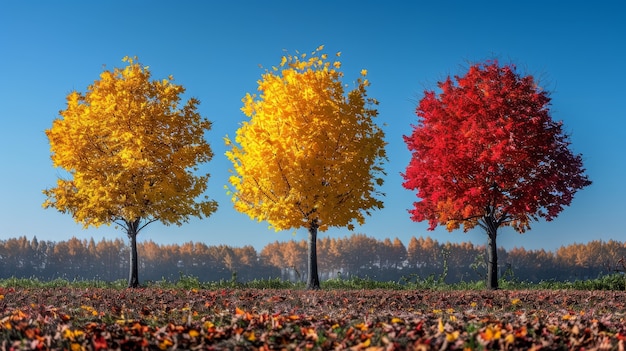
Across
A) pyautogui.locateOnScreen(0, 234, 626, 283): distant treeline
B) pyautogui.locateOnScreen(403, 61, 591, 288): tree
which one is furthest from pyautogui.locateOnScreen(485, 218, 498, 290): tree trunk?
pyautogui.locateOnScreen(0, 234, 626, 283): distant treeline

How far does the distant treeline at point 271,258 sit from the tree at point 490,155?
91880 mm

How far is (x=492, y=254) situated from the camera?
73.6 feet

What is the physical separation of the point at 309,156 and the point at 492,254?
8206 millimetres

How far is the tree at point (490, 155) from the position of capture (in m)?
21.0

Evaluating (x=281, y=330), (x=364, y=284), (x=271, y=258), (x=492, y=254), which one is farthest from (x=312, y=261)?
(x=271, y=258)

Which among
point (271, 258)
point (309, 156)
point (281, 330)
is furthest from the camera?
point (271, 258)

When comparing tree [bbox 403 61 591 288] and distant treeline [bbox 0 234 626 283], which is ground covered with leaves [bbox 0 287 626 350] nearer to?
tree [bbox 403 61 591 288]

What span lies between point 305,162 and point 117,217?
27.2 ft

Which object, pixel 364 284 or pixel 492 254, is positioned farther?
pixel 364 284

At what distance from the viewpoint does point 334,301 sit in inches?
523

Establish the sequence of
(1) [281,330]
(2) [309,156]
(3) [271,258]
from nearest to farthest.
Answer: (1) [281,330]
(2) [309,156]
(3) [271,258]

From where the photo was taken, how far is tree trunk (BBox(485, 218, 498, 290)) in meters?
22.1

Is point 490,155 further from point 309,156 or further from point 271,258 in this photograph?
point 271,258

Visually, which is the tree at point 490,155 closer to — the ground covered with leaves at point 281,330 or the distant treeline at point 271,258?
the ground covered with leaves at point 281,330
